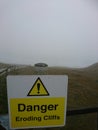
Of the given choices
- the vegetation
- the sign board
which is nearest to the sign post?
the sign board

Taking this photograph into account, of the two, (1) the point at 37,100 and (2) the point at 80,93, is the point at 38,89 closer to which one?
(1) the point at 37,100

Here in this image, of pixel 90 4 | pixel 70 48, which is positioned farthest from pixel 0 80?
pixel 90 4

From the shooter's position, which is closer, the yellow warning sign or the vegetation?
the yellow warning sign

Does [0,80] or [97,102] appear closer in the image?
[0,80]

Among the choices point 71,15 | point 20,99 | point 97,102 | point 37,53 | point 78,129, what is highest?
point 71,15

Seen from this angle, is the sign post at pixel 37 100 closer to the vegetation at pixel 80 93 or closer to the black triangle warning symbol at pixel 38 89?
the black triangle warning symbol at pixel 38 89

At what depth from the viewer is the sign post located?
584 mm

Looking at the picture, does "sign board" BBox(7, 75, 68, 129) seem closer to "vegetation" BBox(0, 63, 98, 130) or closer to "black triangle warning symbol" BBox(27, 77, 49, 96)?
"black triangle warning symbol" BBox(27, 77, 49, 96)

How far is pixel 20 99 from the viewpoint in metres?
0.59

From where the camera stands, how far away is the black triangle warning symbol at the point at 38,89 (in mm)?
582

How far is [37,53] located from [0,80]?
0.90 m

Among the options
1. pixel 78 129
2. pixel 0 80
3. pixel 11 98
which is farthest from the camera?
pixel 78 129

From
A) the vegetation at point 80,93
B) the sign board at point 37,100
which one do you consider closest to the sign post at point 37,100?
the sign board at point 37,100

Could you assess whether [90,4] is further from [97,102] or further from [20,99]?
[20,99]
